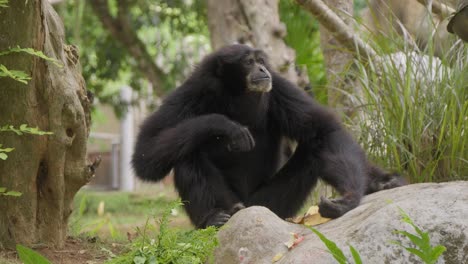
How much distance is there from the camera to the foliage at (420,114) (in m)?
6.90

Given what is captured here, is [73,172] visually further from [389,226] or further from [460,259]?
[460,259]

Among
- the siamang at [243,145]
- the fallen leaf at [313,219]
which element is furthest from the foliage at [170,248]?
the siamang at [243,145]

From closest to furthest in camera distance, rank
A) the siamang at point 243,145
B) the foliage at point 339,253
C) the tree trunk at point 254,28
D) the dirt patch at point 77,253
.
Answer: the foliage at point 339,253
the dirt patch at point 77,253
the siamang at point 243,145
the tree trunk at point 254,28

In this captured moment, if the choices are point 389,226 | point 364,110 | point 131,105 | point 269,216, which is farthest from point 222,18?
point 389,226

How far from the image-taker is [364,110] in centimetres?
782

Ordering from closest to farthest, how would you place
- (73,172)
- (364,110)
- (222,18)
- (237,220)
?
(237,220), (73,172), (364,110), (222,18)

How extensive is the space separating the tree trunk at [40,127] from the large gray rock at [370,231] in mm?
1685

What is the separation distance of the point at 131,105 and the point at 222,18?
603cm

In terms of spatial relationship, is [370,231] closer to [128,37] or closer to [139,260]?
[139,260]

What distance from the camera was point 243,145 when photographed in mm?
6754

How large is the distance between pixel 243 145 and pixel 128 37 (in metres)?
10.0

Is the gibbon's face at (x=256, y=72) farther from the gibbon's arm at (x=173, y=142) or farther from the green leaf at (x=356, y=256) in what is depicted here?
the green leaf at (x=356, y=256)

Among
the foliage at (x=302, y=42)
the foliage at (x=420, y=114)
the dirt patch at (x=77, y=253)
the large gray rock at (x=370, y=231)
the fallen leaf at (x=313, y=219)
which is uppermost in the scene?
the foliage at (x=302, y=42)

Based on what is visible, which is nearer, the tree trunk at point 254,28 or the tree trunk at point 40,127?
the tree trunk at point 40,127
